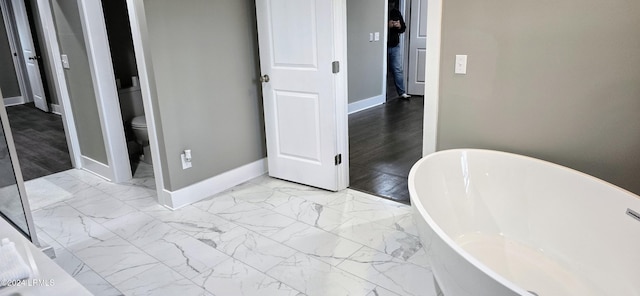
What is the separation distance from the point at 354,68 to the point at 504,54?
11.4 ft

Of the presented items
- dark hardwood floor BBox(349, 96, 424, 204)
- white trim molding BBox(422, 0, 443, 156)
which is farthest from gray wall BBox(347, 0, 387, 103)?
white trim molding BBox(422, 0, 443, 156)

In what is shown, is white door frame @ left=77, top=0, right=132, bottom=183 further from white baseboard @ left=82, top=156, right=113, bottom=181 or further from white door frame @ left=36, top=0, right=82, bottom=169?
white door frame @ left=36, top=0, right=82, bottom=169

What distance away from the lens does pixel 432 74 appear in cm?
278

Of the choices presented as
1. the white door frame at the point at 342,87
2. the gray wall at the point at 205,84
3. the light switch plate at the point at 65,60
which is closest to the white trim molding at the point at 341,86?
the white door frame at the point at 342,87

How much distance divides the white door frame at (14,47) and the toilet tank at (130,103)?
12.4 ft

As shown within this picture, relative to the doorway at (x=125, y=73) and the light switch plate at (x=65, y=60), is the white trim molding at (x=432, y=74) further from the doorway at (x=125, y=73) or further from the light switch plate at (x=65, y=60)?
the light switch plate at (x=65, y=60)

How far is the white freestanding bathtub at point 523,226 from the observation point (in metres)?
1.84

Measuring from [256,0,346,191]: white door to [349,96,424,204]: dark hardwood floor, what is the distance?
42 centimetres

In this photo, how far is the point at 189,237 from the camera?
2.84 m

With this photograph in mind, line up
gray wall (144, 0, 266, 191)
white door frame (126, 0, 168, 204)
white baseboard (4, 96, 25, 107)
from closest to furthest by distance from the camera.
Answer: white door frame (126, 0, 168, 204) < gray wall (144, 0, 266, 191) < white baseboard (4, 96, 25, 107)

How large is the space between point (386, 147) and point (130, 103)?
2.61m

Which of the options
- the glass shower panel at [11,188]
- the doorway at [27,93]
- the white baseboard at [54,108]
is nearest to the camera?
the glass shower panel at [11,188]

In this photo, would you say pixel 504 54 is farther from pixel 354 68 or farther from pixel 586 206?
pixel 354 68

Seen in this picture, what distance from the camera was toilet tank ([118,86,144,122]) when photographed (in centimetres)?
419
